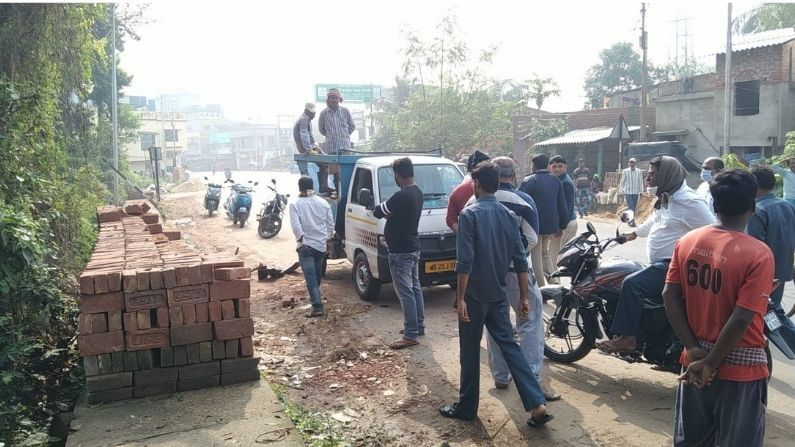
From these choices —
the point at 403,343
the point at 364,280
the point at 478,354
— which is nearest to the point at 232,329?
the point at 478,354

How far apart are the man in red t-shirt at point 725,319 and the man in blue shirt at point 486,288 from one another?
137 centimetres

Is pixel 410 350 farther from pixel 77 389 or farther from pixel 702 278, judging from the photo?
pixel 702 278

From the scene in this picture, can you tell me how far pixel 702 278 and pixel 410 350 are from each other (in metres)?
3.64

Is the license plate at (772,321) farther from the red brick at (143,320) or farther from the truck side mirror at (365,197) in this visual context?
the truck side mirror at (365,197)

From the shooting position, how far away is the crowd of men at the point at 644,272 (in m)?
2.60

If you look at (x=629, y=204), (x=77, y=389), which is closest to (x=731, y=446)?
(x=77, y=389)

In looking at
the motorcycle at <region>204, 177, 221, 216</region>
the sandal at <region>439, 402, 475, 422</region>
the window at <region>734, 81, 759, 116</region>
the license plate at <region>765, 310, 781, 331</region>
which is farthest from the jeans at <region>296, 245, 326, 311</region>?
the window at <region>734, 81, 759, 116</region>

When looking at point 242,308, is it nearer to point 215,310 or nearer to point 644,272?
point 215,310

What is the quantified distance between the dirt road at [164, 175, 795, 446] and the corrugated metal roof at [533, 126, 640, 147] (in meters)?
17.6

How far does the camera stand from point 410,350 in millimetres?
5953

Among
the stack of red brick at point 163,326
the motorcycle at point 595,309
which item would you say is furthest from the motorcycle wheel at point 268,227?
the motorcycle at point 595,309

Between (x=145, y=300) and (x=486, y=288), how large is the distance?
238 cm

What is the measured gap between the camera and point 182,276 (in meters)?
4.29

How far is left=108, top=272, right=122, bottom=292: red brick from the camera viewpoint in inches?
161
